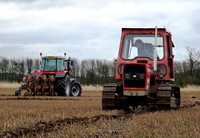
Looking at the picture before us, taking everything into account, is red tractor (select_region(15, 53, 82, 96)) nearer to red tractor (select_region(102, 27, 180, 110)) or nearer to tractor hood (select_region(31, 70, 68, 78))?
tractor hood (select_region(31, 70, 68, 78))

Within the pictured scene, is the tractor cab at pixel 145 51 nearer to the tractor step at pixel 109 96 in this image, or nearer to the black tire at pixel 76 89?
the tractor step at pixel 109 96

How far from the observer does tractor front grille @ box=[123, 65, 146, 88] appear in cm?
866

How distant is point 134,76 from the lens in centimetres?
870

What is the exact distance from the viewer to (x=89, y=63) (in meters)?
62.7

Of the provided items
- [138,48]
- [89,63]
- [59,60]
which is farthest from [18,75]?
[138,48]

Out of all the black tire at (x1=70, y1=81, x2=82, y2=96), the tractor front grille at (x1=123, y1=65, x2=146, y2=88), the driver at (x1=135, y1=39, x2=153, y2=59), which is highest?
the driver at (x1=135, y1=39, x2=153, y2=59)

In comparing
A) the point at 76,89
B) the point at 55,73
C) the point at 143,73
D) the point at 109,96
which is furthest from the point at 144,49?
the point at 76,89

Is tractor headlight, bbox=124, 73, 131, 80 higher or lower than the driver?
lower

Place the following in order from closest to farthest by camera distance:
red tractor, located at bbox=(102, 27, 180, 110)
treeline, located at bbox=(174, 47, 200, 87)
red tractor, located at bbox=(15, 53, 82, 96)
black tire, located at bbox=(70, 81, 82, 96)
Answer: red tractor, located at bbox=(102, 27, 180, 110)
red tractor, located at bbox=(15, 53, 82, 96)
black tire, located at bbox=(70, 81, 82, 96)
treeline, located at bbox=(174, 47, 200, 87)

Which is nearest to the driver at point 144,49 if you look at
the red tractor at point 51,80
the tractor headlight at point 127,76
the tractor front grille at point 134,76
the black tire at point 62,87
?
the tractor front grille at point 134,76

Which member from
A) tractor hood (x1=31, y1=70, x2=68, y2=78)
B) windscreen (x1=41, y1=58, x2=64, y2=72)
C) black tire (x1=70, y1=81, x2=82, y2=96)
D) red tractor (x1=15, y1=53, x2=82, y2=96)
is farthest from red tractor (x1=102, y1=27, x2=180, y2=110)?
black tire (x1=70, y1=81, x2=82, y2=96)

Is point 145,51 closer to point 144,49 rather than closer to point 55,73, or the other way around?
point 144,49

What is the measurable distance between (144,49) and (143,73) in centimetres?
107

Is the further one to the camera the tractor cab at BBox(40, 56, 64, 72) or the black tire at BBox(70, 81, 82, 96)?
the black tire at BBox(70, 81, 82, 96)
